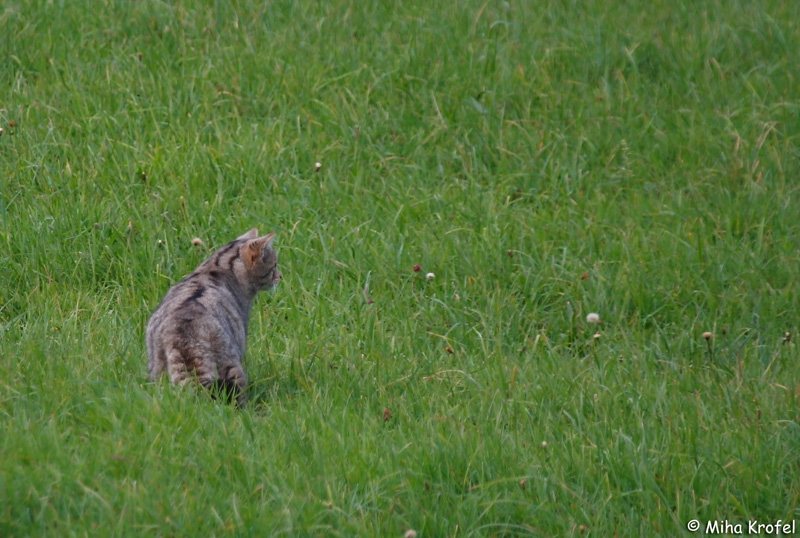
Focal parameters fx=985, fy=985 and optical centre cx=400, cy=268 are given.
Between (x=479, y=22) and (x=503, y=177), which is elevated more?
(x=479, y=22)

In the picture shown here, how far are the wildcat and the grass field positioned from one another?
6.7 inches

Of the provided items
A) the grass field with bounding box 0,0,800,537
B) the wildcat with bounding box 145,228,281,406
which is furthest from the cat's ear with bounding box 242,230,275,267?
the grass field with bounding box 0,0,800,537

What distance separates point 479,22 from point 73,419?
5.72 meters

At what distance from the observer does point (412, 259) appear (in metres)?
6.54

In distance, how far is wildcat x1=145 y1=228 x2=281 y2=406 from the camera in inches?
189

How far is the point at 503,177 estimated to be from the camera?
7.48 m

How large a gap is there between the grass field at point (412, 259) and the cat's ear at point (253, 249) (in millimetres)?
485

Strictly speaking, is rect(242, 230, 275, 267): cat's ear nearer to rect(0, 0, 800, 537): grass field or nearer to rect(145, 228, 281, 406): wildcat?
rect(145, 228, 281, 406): wildcat

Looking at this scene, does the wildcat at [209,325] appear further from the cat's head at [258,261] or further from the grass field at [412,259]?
the grass field at [412,259]

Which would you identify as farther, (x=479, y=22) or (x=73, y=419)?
(x=479, y=22)

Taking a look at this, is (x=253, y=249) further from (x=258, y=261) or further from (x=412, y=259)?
(x=412, y=259)

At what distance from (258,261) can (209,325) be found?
92cm

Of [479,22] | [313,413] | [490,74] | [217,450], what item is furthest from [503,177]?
[217,450]

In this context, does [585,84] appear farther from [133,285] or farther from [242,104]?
[133,285]
